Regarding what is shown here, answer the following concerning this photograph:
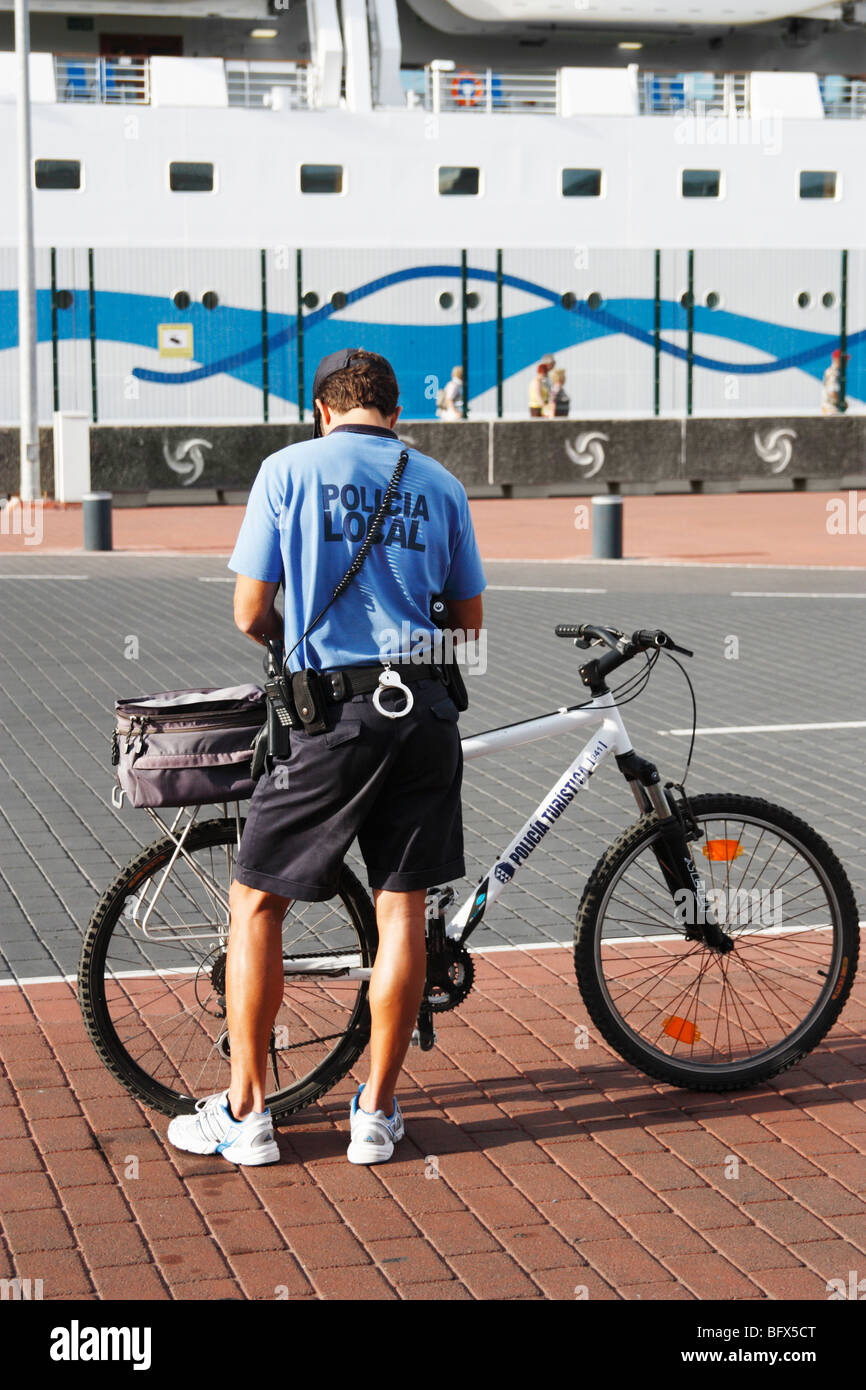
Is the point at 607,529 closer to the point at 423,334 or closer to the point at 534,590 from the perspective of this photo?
the point at 534,590

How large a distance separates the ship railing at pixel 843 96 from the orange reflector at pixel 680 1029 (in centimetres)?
3160

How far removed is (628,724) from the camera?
9102mm

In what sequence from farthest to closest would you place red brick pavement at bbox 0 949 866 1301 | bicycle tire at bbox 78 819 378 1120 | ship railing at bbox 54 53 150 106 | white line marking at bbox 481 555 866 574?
1. ship railing at bbox 54 53 150 106
2. white line marking at bbox 481 555 866 574
3. bicycle tire at bbox 78 819 378 1120
4. red brick pavement at bbox 0 949 866 1301

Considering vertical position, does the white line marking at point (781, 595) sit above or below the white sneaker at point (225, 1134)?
above

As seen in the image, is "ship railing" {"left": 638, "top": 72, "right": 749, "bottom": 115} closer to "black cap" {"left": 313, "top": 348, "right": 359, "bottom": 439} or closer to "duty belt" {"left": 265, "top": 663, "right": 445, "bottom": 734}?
"black cap" {"left": 313, "top": 348, "right": 359, "bottom": 439}

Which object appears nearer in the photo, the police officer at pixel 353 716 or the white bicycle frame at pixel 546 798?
the police officer at pixel 353 716

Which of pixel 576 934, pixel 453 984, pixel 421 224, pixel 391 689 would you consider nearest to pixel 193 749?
pixel 391 689

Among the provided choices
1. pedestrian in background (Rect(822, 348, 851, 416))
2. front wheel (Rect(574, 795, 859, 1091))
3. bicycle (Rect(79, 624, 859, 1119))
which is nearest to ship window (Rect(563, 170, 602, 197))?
pedestrian in background (Rect(822, 348, 851, 416))

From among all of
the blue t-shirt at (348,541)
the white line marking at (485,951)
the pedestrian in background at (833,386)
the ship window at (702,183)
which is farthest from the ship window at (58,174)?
the blue t-shirt at (348,541)

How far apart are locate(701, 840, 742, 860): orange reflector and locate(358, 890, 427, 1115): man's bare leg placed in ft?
2.72

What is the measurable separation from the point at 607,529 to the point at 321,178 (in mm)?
14541

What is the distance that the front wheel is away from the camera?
444cm

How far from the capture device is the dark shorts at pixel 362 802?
385 cm

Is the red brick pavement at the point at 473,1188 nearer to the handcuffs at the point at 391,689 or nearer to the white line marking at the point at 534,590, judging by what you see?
the handcuffs at the point at 391,689
